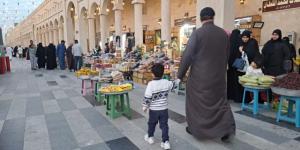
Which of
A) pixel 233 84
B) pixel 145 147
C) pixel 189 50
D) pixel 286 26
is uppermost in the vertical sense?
pixel 286 26

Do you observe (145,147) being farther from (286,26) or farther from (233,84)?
(286,26)

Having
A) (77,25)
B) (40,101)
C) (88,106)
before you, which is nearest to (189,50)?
(88,106)

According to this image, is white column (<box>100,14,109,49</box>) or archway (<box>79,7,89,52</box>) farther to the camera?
Answer: archway (<box>79,7,89,52</box>)

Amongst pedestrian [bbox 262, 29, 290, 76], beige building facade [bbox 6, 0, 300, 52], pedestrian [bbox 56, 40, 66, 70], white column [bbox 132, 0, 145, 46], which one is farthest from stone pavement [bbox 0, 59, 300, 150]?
pedestrian [bbox 56, 40, 66, 70]

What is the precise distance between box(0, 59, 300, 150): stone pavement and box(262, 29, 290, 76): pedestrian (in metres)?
1.10

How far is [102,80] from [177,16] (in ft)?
39.9

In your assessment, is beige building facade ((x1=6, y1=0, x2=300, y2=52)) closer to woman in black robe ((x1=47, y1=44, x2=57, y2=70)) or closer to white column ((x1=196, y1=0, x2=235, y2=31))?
white column ((x1=196, y1=0, x2=235, y2=31))

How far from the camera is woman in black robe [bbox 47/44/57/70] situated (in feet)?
51.8

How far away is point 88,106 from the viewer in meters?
6.08

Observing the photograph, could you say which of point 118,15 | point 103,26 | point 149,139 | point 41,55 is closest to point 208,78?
point 149,139

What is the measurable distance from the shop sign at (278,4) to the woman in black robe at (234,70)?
17.9 feet

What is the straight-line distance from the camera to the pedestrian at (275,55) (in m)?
5.32

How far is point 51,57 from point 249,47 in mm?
13640

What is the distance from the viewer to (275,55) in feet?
17.7
